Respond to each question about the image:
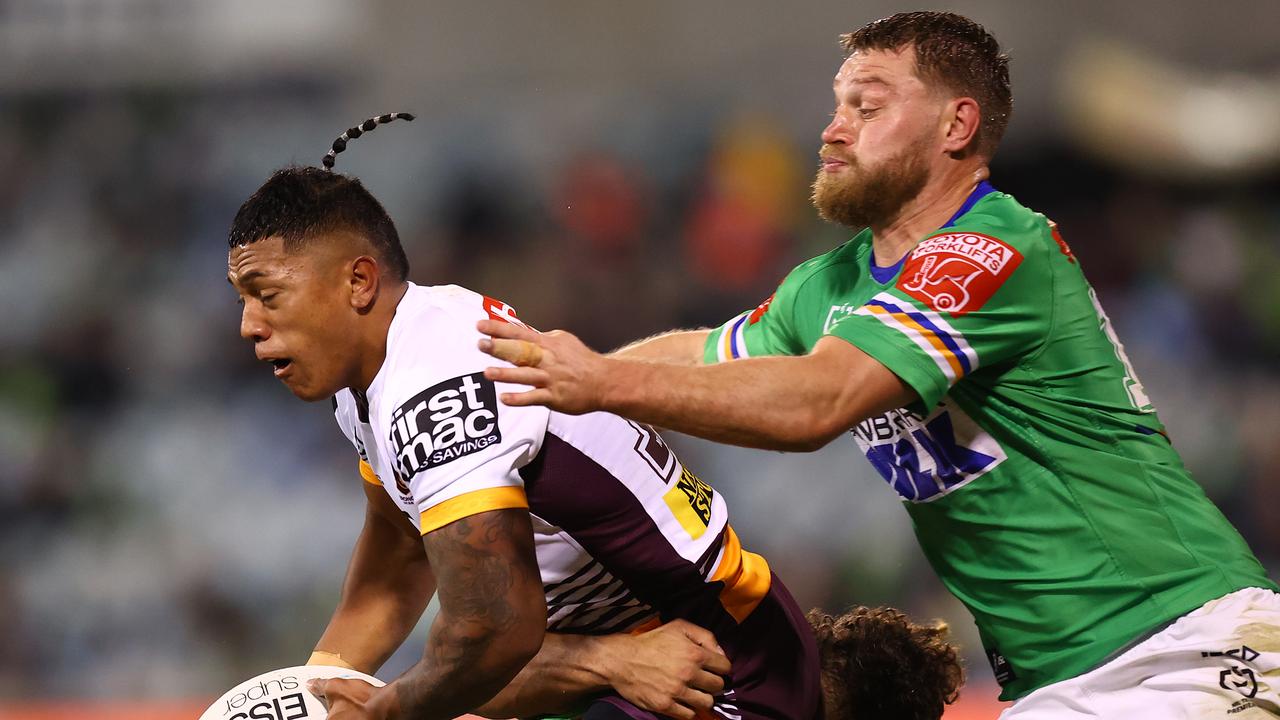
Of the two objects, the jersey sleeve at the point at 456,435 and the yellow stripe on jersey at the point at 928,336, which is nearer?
the jersey sleeve at the point at 456,435

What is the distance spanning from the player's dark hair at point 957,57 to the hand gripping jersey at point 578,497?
1105 millimetres

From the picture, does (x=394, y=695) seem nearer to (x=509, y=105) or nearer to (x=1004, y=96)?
(x=1004, y=96)

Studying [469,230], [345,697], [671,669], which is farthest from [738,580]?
[469,230]

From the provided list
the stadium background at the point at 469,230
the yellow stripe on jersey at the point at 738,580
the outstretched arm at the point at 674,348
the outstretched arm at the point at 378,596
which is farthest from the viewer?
the stadium background at the point at 469,230

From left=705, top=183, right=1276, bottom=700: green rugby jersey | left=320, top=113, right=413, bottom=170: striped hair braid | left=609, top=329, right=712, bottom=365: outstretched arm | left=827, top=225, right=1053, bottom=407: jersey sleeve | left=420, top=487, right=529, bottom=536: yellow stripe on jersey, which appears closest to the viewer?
left=420, top=487, right=529, bottom=536: yellow stripe on jersey

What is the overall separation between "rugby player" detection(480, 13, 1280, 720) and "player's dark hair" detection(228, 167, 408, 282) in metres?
0.73

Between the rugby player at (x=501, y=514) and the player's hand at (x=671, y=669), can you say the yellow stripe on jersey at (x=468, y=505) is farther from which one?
the player's hand at (x=671, y=669)

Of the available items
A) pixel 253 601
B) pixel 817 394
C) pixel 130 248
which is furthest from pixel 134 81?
pixel 817 394

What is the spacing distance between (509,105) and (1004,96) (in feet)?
25.0

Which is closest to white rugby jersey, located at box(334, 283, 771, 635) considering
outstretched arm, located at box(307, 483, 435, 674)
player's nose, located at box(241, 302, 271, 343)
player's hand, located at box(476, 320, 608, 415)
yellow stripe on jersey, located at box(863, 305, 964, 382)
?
player's nose, located at box(241, 302, 271, 343)

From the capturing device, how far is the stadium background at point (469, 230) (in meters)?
8.59

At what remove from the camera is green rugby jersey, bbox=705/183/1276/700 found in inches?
115

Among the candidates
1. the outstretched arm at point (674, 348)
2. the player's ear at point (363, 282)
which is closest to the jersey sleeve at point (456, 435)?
the player's ear at point (363, 282)

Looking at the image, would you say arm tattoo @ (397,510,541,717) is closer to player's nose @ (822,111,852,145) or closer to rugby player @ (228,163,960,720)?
rugby player @ (228,163,960,720)
